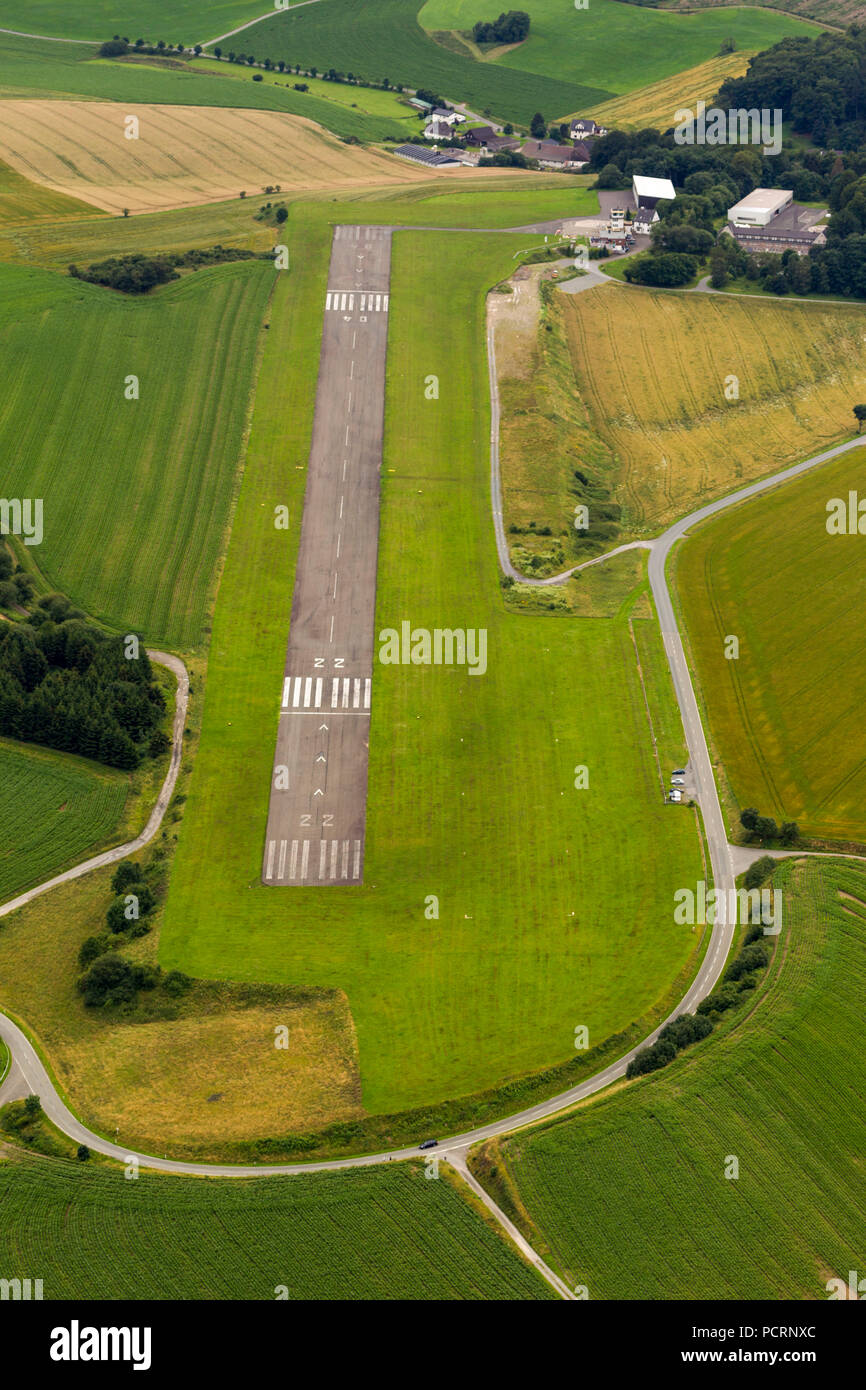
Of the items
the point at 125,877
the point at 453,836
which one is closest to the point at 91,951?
the point at 125,877

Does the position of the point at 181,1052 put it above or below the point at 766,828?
below

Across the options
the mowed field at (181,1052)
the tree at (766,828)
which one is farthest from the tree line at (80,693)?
Answer: the tree at (766,828)

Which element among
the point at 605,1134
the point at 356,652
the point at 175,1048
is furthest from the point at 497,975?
the point at 356,652


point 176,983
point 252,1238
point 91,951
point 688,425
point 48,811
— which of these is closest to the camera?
point 252,1238

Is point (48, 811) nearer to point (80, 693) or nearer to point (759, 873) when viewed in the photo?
point (80, 693)

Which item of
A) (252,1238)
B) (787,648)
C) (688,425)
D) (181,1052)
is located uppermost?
(688,425)

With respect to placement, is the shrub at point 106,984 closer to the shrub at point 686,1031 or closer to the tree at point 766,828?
the shrub at point 686,1031
